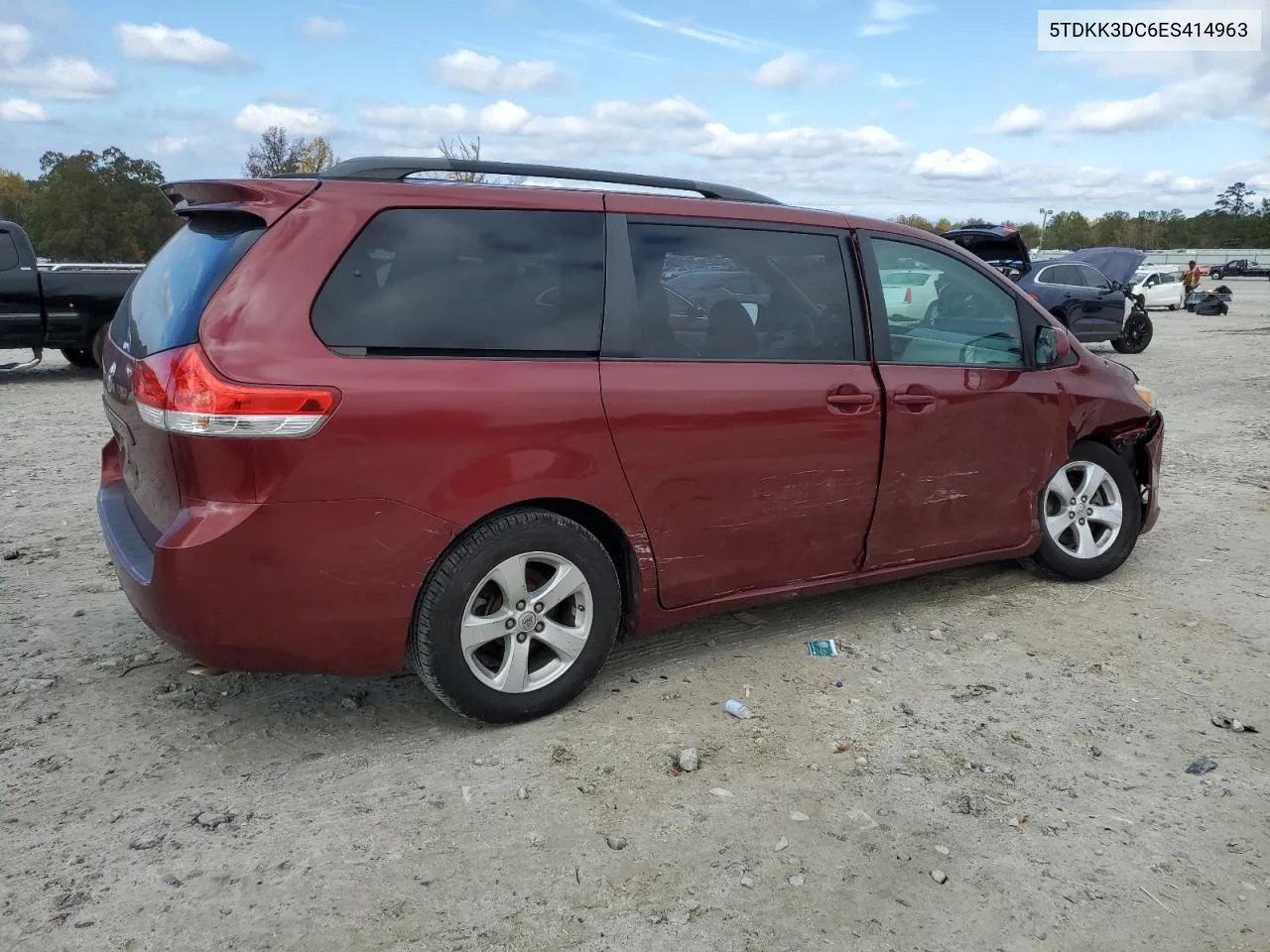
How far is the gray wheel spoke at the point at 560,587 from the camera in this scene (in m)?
3.35

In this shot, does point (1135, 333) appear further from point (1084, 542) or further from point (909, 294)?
point (909, 294)

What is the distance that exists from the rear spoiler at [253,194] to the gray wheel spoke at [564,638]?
155 centimetres

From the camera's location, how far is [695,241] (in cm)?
371

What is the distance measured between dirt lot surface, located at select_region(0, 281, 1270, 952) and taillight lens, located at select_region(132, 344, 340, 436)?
1093 mm

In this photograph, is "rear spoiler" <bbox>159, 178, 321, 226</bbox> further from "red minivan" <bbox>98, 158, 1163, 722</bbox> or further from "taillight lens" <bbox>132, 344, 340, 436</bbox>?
"taillight lens" <bbox>132, 344, 340, 436</bbox>

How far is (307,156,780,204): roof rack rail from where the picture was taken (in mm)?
3264

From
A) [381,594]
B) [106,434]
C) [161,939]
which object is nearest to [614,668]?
[381,594]

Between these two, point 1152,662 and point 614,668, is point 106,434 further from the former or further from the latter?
point 1152,662

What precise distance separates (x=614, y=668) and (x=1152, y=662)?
7.04 feet

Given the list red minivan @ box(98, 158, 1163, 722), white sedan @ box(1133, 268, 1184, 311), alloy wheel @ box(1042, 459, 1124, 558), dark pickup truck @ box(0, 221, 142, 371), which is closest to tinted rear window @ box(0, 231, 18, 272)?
dark pickup truck @ box(0, 221, 142, 371)

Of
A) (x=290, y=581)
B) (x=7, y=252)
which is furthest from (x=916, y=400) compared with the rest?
(x=7, y=252)

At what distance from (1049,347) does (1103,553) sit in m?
1.10

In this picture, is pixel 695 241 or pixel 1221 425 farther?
pixel 1221 425

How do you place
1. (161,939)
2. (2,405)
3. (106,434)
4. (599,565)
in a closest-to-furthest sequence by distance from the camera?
1. (161,939)
2. (599,565)
3. (106,434)
4. (2,405)
